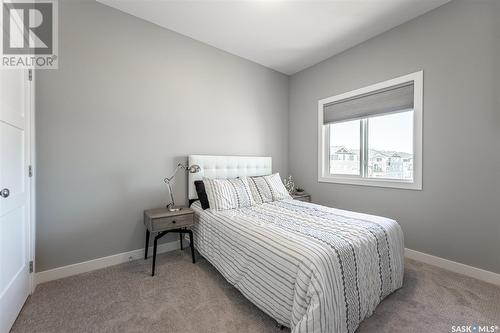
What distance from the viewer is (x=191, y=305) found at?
1742 millimetres

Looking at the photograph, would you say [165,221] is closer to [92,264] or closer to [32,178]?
[92,264]

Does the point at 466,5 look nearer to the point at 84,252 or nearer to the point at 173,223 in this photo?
the point at 173,223

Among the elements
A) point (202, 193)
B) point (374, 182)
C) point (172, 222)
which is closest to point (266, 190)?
point (202, 193)

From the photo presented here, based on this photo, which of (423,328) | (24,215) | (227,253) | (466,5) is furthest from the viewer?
(466,5)

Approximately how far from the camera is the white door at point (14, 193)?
141 centimetres

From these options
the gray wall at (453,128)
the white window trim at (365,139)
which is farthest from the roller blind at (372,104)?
the gray wall at (453,128)

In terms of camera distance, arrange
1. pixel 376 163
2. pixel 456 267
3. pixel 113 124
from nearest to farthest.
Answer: pixel 456 267 < pixel 113 124 < pixel 376 163

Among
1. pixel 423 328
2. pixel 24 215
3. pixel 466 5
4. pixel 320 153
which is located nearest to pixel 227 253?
pixel 423 328

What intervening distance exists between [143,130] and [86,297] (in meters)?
1.73

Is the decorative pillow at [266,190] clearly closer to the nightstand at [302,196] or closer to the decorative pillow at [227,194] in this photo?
the decorative pillow at [227,194]

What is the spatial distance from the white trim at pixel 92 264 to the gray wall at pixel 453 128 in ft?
9.77

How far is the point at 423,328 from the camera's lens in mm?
1497

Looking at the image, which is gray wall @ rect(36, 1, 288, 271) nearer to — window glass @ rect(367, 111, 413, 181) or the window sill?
the window sill

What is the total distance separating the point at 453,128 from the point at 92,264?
4.13m
